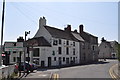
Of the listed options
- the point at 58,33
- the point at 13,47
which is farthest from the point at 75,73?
the point at 58,33

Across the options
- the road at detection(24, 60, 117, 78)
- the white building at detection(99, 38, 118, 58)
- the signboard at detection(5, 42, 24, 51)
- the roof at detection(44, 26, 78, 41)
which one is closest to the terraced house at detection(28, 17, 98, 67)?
the roof at detection(44, 26, 78, 41)

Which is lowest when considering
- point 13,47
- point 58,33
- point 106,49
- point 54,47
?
point 13,47

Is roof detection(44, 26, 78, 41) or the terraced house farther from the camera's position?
roof detection(44, 26, 78, 41)

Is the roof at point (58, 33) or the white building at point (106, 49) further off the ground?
the roof at point (58, 33)

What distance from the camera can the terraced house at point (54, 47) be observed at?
4809cm

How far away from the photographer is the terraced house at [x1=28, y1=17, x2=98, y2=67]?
4809 centimetres

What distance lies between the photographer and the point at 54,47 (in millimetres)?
51312

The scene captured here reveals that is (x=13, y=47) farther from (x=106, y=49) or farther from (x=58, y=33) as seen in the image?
(x=106, y=49)

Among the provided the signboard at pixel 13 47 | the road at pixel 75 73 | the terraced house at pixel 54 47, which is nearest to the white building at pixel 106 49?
the terraced house at pixel 54 47

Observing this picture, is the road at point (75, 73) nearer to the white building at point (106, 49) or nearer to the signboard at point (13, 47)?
the signboard at point (13, 47)

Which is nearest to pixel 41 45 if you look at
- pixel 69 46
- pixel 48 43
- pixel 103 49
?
pixel 48 43

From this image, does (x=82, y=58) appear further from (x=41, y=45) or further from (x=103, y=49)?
(x=103, y=49)

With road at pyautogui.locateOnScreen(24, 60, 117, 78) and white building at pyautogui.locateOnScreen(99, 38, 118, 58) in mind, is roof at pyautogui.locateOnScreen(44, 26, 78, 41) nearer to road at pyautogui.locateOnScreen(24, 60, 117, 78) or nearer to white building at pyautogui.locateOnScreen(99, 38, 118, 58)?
road at pyautogui.locateOnScreen(24, 60, 117, 78)

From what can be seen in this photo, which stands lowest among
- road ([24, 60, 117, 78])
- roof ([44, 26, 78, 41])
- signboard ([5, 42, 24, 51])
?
road ([24, 60, 117, 78])
